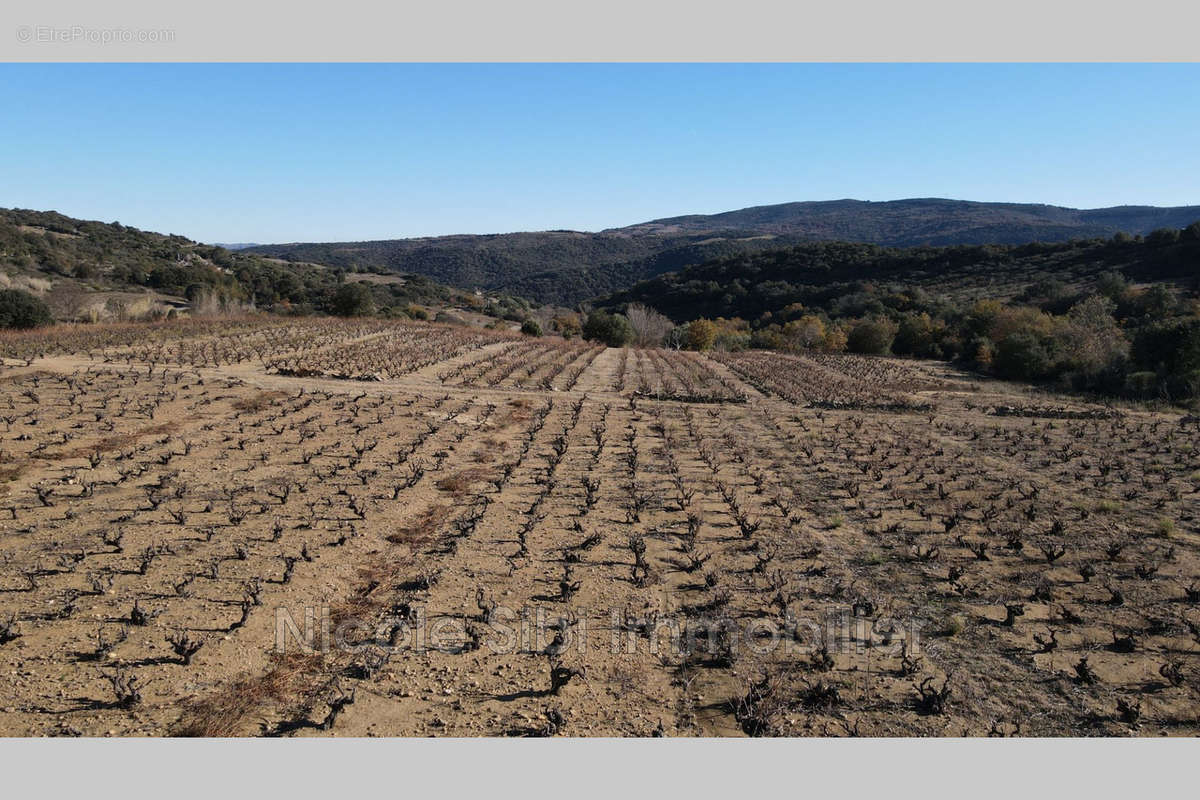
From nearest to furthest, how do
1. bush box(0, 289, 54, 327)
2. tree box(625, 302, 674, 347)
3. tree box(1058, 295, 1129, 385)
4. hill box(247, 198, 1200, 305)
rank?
tree box(1058, 295, 1129, 385) → bush box(0, 289, 54, 327) → tree box(625, 302, 674, 347) → hill box(247, 198, 1200, 305)

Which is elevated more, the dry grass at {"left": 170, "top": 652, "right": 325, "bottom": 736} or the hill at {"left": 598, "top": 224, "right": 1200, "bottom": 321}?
the hill at {"left": 598, "top": 224, "right": 1200, "bottom": 321}

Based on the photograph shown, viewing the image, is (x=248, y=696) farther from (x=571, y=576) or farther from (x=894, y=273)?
(x=894, y=273)

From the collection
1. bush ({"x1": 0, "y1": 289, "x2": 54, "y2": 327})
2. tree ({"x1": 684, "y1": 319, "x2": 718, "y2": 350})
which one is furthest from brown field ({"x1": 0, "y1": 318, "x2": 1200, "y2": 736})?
tree ({"x1": 684, "y1": 319, "x2": 718, "y2": 350})

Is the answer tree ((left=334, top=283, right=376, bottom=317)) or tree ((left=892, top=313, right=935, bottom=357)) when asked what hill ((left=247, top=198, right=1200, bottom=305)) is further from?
tree ((left=892, top=313, right=935, bottom=357))

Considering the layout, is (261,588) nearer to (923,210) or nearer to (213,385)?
(213,385)

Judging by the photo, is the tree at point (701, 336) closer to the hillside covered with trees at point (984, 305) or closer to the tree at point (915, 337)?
the hillside covered with trees at point (984, 305)

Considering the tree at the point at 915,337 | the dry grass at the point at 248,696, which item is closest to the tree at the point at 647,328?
the tree at the point at 915,337
